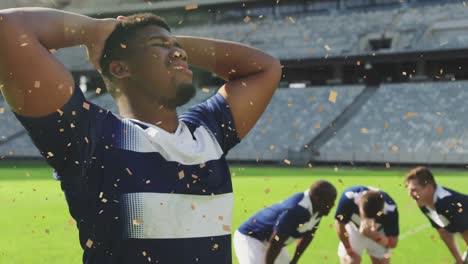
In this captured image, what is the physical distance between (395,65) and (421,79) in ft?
6.31

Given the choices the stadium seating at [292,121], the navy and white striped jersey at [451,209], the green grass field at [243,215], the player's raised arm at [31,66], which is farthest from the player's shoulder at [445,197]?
the stadium seating at [292,121]

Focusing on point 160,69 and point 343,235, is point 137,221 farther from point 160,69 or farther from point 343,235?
point 343,235

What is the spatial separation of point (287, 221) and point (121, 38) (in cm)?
352

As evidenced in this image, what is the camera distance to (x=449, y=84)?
29.4 metres

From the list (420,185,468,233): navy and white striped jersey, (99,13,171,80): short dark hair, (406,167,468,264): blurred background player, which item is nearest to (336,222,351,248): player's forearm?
(406,167,468,264): blurred background player

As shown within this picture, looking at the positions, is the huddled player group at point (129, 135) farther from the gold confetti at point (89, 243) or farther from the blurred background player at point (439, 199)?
the blurred background player at point (439, 199)

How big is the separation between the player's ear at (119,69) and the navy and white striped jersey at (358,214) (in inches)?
157

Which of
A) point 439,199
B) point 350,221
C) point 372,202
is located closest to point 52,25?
point 372,202

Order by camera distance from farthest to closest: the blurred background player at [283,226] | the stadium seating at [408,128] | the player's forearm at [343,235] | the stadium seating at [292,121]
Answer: the stadium seating at [292,121], the stadium seating at [408,128], the player's forearm at [343,235], the blurred background player at [283,226]

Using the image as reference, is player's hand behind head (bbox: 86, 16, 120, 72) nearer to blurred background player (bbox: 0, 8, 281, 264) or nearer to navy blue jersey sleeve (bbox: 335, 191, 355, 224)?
blurred background player (bbox: 0, 8, 281, 264)

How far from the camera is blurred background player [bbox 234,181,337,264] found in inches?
206

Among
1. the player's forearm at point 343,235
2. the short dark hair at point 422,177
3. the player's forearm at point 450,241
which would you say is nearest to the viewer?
the short dark hair at point 422,177

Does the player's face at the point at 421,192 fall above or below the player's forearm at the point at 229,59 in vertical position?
below

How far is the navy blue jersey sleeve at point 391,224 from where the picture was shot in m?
5.81
